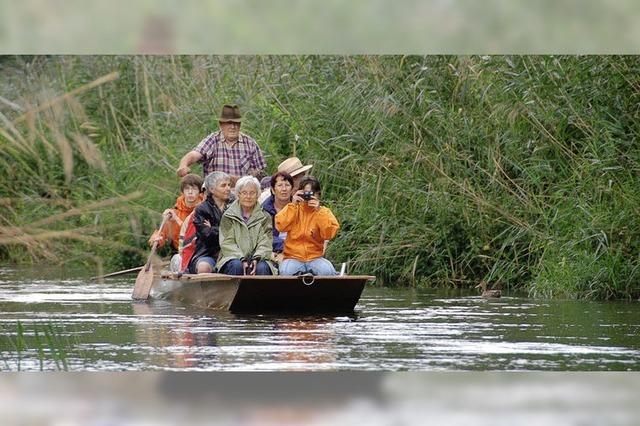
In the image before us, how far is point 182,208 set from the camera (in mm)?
12219

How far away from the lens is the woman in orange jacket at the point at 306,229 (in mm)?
10383

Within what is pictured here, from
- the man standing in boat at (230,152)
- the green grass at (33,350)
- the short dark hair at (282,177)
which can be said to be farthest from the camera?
the man standing in boat at (230,152)

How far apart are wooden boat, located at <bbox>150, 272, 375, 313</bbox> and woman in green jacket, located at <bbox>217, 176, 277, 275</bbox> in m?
0.20

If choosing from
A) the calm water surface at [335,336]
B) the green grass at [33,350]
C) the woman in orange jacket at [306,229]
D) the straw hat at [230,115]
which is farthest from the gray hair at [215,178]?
the green grass at [33,350]

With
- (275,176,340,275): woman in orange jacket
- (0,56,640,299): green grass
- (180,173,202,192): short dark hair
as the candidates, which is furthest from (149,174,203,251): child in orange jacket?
(275,176,340,275): woman in orange jacket

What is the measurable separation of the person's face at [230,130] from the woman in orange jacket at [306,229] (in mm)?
1938

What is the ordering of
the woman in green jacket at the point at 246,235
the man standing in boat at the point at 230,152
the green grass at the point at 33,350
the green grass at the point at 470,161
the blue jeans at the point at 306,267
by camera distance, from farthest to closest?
the green grass at the point at 470,161 < the man standing in boat at the point at 230,152 < the woman in green jacket at the point at 246,235 < the blue jeans at the point at 306,267 < the green grass at the point at 33,350

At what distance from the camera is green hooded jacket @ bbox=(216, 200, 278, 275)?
10.7 meters

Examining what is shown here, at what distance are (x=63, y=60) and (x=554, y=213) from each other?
312 inches

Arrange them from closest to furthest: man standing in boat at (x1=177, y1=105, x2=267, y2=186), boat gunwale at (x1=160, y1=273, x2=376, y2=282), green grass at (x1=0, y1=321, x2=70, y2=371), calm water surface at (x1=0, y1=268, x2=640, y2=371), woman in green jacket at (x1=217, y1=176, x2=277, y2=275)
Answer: green grass at (x1=0, y1=321, x2=70, y2=371) → calm water surface at (x1=0, y1=268, x2=640, y2=371) → boat gunwale at (x1=160, y1=273, x2=376, y2=282) → woman in green jacket at (x1=217, y1=176, x2=277, y2=275) → man standing in boat at (x1=177, y1=105, x2=267, y2=186)

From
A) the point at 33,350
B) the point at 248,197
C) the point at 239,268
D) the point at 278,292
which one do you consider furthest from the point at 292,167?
the point at 33,350

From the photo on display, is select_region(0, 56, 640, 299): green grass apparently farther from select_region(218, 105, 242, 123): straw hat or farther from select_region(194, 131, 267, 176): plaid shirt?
select_region(218, 105, 242, 123): straw hat

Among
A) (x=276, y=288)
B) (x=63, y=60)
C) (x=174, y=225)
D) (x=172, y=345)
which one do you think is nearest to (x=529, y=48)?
(x=172, y=345)

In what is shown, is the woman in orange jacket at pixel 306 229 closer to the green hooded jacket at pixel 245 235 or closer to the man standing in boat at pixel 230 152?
the green hooded jacket at pixel 245 235
